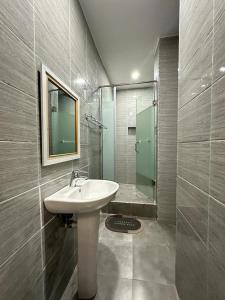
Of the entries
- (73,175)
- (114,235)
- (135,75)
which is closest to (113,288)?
(114,235)

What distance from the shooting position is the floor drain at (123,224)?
2.04 metres

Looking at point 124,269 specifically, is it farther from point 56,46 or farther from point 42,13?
point 42,13

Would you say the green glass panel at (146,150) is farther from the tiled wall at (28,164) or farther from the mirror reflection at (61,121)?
the tiled wall at (28,164)

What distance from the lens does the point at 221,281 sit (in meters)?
0.62

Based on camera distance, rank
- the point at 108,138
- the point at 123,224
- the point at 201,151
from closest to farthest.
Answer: the point at 201,151, the point at 123,224, the point at 108,138

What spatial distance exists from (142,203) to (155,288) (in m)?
1.19

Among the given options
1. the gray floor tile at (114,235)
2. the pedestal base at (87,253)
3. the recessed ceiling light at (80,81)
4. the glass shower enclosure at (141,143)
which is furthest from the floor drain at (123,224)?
the recessed ceiling light at (80,81)

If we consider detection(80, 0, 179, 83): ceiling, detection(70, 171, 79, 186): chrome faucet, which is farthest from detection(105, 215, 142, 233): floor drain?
detection(80, 0, 179, 83): ceiling

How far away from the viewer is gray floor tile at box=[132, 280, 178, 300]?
3.87ft

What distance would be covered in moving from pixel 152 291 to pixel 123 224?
3.15 feet

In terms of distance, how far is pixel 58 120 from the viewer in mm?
1188

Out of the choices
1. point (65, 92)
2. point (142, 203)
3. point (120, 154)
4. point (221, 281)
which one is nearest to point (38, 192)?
point (65, 92)

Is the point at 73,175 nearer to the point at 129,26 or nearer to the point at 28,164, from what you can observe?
the point at 28,164

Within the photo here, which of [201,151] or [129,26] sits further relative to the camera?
[129,26]
